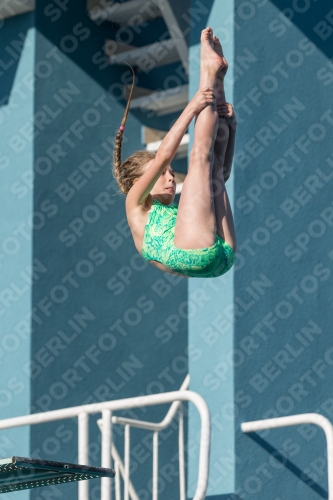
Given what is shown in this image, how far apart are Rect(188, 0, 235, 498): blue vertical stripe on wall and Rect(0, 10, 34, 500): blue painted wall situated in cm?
137

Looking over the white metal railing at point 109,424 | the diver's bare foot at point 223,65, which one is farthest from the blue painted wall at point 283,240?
the diver's bare foot at point 223,65

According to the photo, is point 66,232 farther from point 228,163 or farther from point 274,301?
point 228,163

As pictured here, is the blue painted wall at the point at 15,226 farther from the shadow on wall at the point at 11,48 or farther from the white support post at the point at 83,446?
the white support post at the point at 83,446

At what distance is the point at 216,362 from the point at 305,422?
27.4 inches

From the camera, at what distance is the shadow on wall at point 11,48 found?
7734mm

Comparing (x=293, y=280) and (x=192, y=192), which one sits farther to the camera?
(x=293, y=280)

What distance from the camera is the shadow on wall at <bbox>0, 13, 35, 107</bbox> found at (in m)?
7.73

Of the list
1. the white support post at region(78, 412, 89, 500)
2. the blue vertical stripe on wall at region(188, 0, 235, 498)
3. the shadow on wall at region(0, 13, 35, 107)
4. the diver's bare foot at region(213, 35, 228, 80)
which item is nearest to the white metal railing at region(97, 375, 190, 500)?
the blue vertical stripe on wall at region(188, 0, 235, 498)

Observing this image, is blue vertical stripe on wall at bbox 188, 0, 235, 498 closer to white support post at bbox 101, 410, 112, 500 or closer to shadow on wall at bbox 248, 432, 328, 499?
shadow on wall at bbox 248, 432, 328, 499

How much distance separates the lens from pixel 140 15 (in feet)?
27.0

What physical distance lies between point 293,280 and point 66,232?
72.0 inches

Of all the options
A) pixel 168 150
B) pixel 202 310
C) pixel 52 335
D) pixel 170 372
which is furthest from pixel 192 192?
pixel 170 372

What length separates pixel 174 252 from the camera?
495cm

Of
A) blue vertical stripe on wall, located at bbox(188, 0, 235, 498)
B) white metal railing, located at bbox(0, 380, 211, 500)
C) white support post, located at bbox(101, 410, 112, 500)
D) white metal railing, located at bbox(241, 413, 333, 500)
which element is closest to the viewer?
white metal railing, located at bbox(0, 380, 211, 500)
